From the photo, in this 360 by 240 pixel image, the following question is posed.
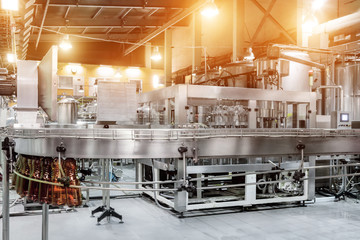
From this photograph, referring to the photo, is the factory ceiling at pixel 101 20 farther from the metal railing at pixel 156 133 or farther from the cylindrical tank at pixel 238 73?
the metal railing at pixel 156 133

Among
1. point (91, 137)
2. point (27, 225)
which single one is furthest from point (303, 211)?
point (91, 137)

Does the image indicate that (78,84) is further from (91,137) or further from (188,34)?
(91,137)

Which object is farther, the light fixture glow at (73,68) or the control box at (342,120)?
the light fixture glow at (73,68)

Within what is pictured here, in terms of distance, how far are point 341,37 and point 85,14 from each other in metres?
6.83

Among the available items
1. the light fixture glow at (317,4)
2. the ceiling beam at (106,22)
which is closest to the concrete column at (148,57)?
the ceiling beam at (106,22)

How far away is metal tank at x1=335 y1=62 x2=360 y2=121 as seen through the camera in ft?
24.4

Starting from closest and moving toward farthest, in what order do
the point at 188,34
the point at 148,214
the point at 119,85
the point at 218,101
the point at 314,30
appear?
1. the point at 119,85
2. the point at 148,214
3. the point at 218,101
4. the point at 314,30
5. the point at 188,34

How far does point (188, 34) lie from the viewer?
12.0 metres

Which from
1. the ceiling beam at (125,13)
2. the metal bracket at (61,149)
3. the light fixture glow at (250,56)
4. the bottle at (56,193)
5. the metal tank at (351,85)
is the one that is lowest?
the bottle at (56,193)

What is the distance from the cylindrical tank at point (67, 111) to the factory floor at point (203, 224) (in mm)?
2233

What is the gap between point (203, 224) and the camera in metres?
4.62

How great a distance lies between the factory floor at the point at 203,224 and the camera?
4156mm

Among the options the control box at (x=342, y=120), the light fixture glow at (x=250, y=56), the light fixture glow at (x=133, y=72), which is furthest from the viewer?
the light fixture glow at (x=133, y=72)

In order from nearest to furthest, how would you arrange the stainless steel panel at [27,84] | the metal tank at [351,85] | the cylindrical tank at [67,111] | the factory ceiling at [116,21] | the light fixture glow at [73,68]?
the stainless steel panel at [27,84]
the cylindrical tank at [67,111]
the metal tank at [351,85]
the factory ceiling at [116,21]
the light fixture glow at [73,68]
